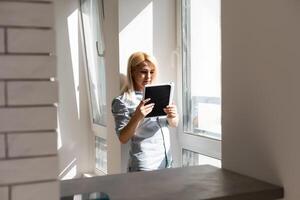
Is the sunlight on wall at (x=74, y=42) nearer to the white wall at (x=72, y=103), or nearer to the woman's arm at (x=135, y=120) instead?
the white wall at (x=72, y=103)

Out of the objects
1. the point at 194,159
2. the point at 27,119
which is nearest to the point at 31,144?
the point at 27,119

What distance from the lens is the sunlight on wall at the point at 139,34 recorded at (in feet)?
8.34

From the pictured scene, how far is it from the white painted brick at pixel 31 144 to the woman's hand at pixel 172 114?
1587 mm

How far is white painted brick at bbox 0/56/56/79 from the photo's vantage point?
68cm

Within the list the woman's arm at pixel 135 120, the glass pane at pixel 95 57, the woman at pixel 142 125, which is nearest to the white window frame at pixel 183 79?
the woman at pixel 142 125

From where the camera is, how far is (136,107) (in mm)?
2279

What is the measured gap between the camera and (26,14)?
2.24 ft

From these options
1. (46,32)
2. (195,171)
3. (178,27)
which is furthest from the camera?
(178,27)

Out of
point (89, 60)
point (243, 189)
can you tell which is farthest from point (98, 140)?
point (243, 189)

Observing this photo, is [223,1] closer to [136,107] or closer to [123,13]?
[136,107]

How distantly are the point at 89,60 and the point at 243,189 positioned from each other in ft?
8.76

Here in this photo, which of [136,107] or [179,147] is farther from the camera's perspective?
[179,147]

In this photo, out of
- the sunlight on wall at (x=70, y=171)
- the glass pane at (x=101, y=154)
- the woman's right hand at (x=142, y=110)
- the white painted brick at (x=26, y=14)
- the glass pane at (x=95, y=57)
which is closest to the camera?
the white painted brick at (x=26, y=14)

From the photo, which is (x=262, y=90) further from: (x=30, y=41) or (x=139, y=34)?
(x=139, y=34)
